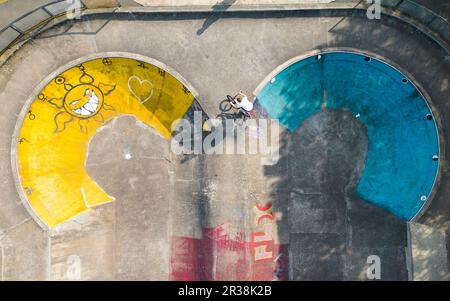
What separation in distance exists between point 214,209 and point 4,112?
11.1 metres

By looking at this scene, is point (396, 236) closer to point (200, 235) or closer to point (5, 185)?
point (200, 235)

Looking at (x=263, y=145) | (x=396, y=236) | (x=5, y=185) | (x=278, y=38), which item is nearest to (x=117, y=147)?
(x=5, y=185)

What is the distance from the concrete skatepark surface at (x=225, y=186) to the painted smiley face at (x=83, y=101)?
1.58 metres

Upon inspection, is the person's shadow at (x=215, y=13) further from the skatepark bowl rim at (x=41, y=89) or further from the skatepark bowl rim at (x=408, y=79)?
the skatepark bowl rim at (x=408, y=79)

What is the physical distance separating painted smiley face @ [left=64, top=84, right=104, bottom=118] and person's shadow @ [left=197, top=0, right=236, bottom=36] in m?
5.84

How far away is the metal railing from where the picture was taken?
17.3 meters

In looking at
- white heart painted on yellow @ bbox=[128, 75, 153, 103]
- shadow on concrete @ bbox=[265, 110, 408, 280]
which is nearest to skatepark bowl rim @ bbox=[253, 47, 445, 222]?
shadow on concrete @ bbox=[265, 110, 408, 280]

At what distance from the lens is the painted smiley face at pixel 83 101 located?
18.3 meters

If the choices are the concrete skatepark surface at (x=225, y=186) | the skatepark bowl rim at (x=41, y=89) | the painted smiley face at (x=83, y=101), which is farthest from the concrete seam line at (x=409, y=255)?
the painted smiley face at (x=83, y=101)

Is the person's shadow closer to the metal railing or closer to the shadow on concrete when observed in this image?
the metal railing

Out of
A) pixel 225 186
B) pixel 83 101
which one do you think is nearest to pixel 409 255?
pixel 225 186

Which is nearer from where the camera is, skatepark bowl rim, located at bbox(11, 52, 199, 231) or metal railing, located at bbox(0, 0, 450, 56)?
metal railing, located at bbox(0, 0, 450, 56)

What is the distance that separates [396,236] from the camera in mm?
17750

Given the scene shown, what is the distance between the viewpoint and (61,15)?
17891 millimetres
